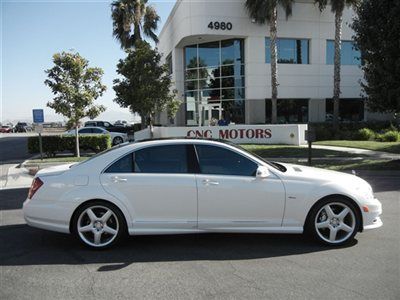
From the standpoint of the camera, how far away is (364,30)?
14297mm

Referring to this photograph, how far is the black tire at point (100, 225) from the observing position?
5477mm

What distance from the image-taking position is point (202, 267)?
16.0 ft

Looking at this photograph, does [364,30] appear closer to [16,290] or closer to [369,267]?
[369,267]

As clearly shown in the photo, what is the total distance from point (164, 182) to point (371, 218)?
2753 millimetres

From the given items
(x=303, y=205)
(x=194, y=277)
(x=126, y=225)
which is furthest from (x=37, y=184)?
(x=303, y=205)

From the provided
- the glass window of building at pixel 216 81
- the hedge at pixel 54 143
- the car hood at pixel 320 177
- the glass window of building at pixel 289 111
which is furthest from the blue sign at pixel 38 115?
the glass window of building at pixel 289 111

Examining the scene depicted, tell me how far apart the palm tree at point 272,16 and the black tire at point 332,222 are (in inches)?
925

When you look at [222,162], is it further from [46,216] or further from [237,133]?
[237,133]

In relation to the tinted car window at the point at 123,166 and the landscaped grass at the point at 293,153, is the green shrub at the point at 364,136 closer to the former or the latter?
the landscaped grass at the point at 293,153

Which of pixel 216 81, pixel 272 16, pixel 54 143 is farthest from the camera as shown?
pixel 216 81

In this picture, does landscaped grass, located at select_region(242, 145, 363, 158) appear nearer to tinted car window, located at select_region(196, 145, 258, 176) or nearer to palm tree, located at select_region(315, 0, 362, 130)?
palm tree, located at select_region(315, 0, 362, 130)

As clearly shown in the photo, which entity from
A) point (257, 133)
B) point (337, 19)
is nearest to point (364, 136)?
point (257, 133)

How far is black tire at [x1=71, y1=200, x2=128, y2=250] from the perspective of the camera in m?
5.48

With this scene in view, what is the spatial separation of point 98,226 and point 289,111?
92.7ft
